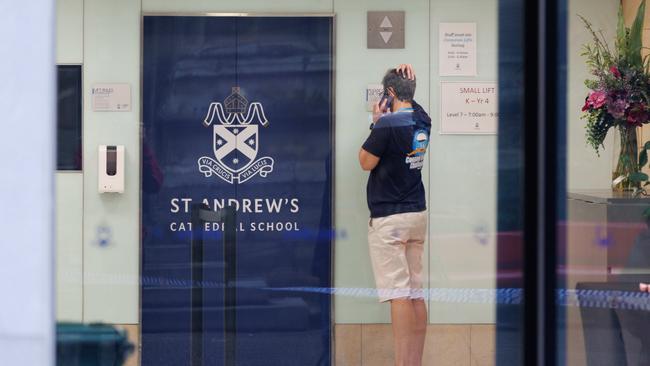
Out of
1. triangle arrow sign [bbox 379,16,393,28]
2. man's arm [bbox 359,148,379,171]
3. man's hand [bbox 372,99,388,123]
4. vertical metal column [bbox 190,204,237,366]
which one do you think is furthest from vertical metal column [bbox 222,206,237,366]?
triangle arrow sign [bbox 379,16,393,28]

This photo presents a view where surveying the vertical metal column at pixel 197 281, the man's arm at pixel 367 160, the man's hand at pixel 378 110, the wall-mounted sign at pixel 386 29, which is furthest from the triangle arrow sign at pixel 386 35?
the vertical metal column at pixel 197 281

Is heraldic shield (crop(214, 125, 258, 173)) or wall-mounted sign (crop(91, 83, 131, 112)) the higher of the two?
wall-mounted sign (crop(91, 83, 131, 112))

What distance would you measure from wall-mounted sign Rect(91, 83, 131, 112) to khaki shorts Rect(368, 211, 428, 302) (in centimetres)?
93

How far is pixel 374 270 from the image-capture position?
353cm

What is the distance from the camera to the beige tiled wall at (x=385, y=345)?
130 inches

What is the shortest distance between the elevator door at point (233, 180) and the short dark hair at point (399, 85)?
200mm

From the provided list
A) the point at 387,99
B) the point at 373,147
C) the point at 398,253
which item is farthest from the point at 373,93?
the point at 398,253

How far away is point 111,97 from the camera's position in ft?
10.8

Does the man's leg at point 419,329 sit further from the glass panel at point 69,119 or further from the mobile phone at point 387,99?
the glass panel at point 69,119

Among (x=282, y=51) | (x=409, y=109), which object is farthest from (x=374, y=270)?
(x=282, y=51)

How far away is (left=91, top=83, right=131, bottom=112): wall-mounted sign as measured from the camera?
3.23 meters

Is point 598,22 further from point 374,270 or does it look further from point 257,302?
point 257,302

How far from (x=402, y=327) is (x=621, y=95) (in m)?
1.05

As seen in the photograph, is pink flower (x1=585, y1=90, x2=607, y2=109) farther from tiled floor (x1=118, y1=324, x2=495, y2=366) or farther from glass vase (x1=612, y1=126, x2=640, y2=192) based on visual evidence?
tiled floor (x1=118, y1=324, x2=495, y2=366)
